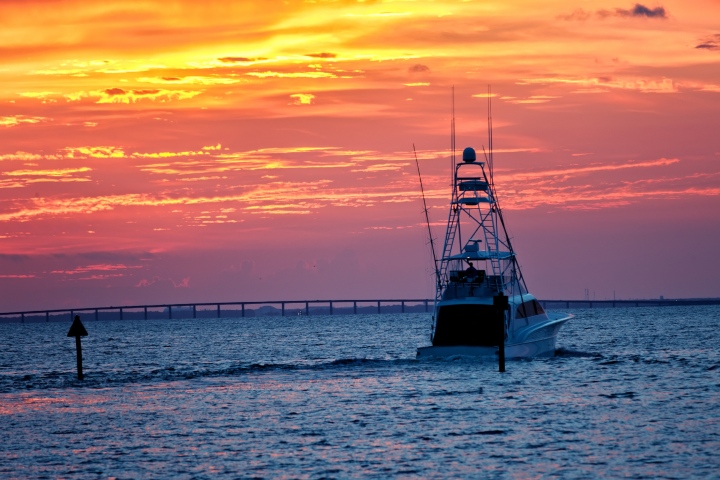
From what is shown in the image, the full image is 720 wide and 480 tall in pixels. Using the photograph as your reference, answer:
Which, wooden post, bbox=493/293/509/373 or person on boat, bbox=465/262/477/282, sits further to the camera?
person on boat, bbox=465/262/477/282

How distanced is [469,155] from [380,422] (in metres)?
23.1

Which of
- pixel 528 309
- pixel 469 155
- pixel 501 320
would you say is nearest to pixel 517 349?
pixel 528 309

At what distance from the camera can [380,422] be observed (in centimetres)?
3416

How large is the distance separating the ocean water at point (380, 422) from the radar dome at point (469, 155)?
35.0 feet

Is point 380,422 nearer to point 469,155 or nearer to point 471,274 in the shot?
point 471,274

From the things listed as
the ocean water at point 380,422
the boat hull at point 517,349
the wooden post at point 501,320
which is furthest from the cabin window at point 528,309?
the wooden post at point 501,320

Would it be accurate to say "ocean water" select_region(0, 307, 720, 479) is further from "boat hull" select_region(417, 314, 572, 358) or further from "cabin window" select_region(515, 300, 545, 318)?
"cabin window" select_region(515, 300, 545, 318)

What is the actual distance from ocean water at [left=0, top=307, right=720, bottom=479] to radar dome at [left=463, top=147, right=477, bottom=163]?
10.7m

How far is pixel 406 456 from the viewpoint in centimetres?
2747

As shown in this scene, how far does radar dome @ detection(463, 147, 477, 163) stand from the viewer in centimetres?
5391

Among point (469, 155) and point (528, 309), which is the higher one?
point (469, 155)

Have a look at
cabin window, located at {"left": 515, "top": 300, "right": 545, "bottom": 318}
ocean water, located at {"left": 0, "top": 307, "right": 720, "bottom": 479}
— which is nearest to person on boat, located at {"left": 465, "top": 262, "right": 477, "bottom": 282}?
A: cabin window, located at {"left": 515, "top": 300, "right": 545, "bottom": 318}

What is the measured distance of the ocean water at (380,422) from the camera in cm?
2630

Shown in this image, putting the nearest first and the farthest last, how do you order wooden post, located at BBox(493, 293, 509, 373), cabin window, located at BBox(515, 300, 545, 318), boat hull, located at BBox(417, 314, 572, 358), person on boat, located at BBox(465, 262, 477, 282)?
wooden post, located at BBox(493, 293, 509, 373) < boat hull, located at BBox(417, 314, 572, 358) < person on boat, located at BBox(465, 262, 477, 282) < cabin window, located at BBox(515, 300, 545, 318)
